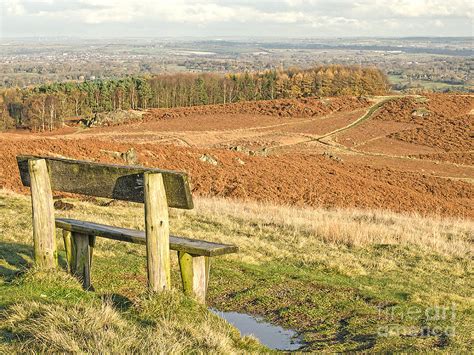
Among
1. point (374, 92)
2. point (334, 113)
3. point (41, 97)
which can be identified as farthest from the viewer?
point (374, 92)

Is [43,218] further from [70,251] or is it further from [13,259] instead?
[13,259]

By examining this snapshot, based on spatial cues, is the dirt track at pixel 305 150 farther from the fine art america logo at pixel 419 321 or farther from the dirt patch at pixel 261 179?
the fine art america logo at pixel 419 321

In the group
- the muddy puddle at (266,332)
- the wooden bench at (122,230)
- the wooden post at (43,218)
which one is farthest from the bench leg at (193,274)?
the wooden post at (43,218)

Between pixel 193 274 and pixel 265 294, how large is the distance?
5.16 ft

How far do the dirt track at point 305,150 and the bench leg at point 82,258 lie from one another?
13.9 meters

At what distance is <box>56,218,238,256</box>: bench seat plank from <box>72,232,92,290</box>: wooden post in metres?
0.16

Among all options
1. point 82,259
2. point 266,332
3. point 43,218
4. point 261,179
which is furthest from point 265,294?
point 261,179

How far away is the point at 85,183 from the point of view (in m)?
6.82

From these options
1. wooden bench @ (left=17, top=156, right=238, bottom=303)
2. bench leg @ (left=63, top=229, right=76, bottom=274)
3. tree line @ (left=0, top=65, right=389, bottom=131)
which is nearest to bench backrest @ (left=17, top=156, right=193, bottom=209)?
wooden bench @ (left=17, top=156, right=238, bottom=303)

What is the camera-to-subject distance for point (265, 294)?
26.5ft

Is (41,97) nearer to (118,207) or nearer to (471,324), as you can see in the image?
(118,207)

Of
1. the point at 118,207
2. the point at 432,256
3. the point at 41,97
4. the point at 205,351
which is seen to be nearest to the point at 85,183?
the point at 205,351

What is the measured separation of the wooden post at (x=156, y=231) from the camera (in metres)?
6.18

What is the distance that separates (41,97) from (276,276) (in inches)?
2848
